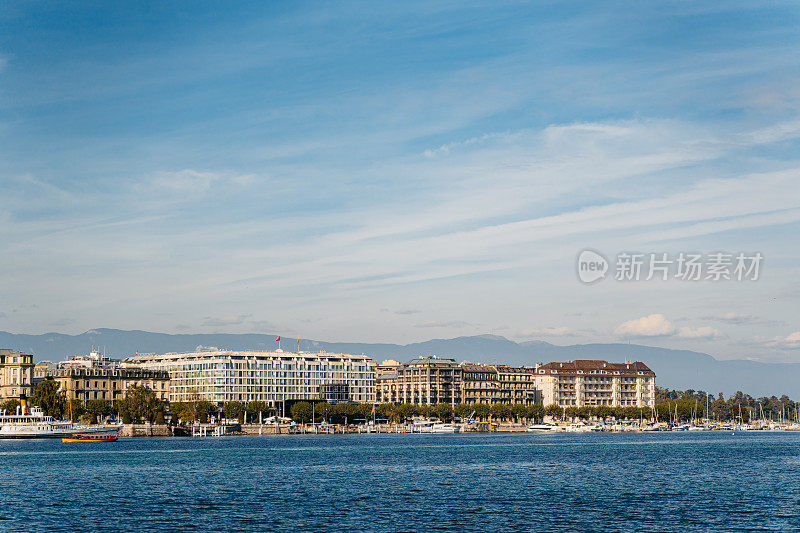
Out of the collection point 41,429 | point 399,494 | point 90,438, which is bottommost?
point 90,438

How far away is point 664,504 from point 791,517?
27.2 feet

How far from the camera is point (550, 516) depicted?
57531 millimetres

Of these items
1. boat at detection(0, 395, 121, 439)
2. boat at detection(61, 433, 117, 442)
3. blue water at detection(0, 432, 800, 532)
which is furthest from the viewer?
boat at detection(0, 395, 121, 439)

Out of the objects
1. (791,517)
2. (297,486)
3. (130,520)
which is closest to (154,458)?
(297,486)

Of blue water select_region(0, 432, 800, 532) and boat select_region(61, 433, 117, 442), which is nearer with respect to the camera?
blue water select_region(0, 432, 800, 532)

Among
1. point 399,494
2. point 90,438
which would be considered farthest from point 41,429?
point 399,494

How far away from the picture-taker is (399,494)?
69.9 metres

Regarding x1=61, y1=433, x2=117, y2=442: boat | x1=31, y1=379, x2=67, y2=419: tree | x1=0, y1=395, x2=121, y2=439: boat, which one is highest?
x1=31, y1=379, x2=67, y2=419: tree

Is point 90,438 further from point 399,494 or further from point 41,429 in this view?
point 399,494

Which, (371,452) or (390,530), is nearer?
(390,530)

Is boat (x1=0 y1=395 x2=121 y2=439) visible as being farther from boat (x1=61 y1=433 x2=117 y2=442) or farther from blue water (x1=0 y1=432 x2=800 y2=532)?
blue water (x1=0 y1=432 x2=800 y2=532)

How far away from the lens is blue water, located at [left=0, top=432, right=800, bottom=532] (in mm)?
55219

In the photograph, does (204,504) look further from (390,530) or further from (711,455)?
(711,455)

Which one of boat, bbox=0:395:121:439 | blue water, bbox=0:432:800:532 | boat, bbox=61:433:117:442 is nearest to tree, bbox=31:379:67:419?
boat, bbox=0:395:121:439
